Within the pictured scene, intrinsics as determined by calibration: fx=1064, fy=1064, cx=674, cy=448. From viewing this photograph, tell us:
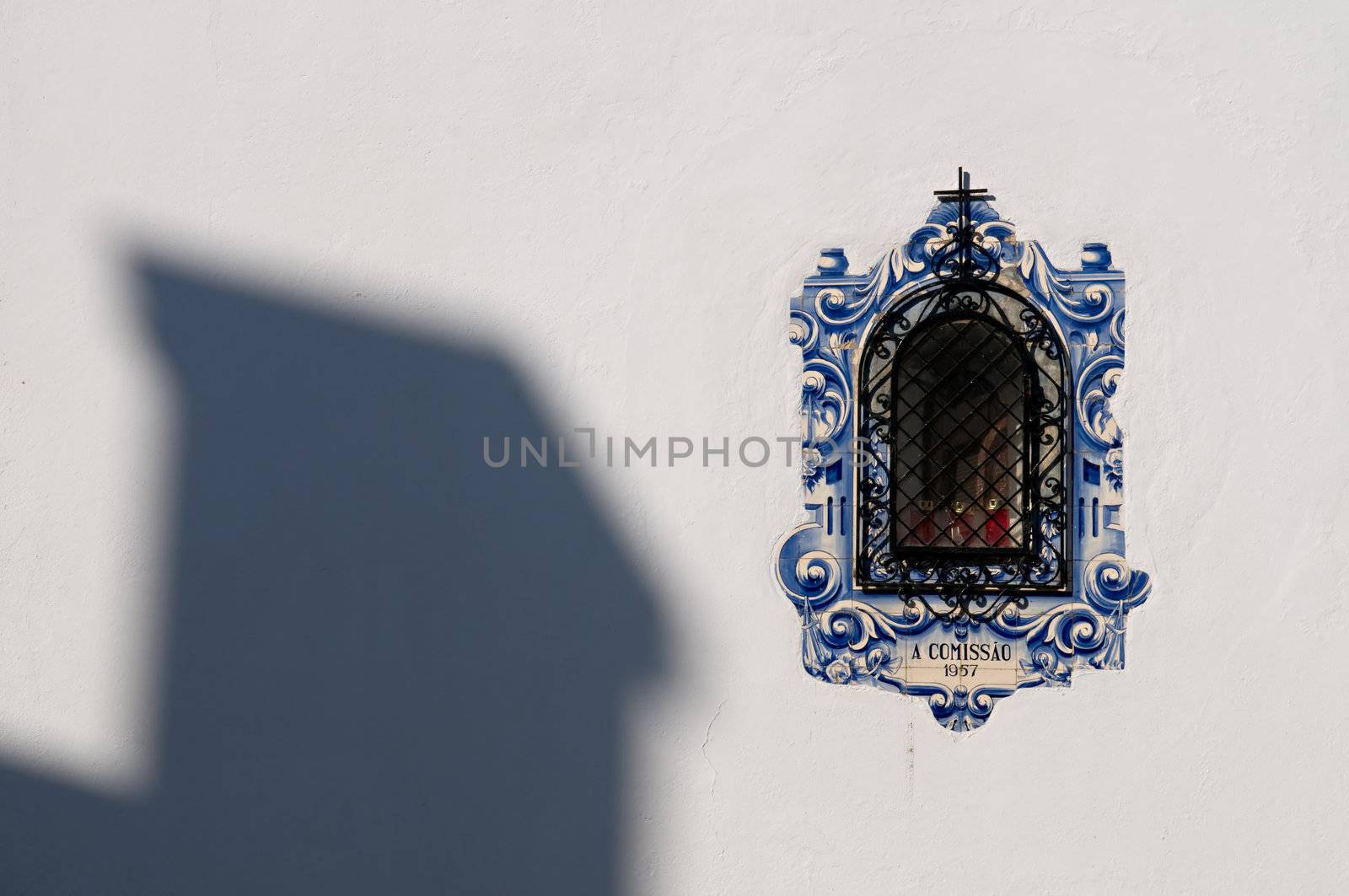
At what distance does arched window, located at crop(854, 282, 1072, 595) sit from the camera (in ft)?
9.48

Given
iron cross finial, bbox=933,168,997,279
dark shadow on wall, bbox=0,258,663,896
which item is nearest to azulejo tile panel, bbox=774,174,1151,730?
iron cross finial, bbox=933,168,997,279

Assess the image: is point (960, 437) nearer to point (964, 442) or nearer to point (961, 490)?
point (964, 442)

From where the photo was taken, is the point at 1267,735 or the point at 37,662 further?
the point at 37,662

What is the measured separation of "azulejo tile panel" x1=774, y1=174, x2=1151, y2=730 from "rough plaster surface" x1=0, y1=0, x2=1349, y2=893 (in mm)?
68

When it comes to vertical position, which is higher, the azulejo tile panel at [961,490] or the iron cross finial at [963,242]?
the iron cross finial at [963,242]

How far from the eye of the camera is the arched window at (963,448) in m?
2.89

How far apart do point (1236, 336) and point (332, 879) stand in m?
2.90

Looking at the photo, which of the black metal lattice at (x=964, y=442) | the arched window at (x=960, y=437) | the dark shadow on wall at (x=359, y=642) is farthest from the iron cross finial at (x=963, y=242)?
the dark shadow on wall at (x=359, y=642)

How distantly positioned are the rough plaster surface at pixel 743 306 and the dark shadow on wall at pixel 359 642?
3.5 inches

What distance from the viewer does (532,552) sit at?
9.73ft

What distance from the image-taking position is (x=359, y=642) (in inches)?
117

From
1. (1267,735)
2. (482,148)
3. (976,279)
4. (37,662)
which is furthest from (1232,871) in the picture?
(37,662)

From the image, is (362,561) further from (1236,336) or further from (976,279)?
(1236,336)

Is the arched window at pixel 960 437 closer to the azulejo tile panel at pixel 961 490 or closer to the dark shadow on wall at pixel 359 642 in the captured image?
the azulejo tile panel at pixel 961 490
